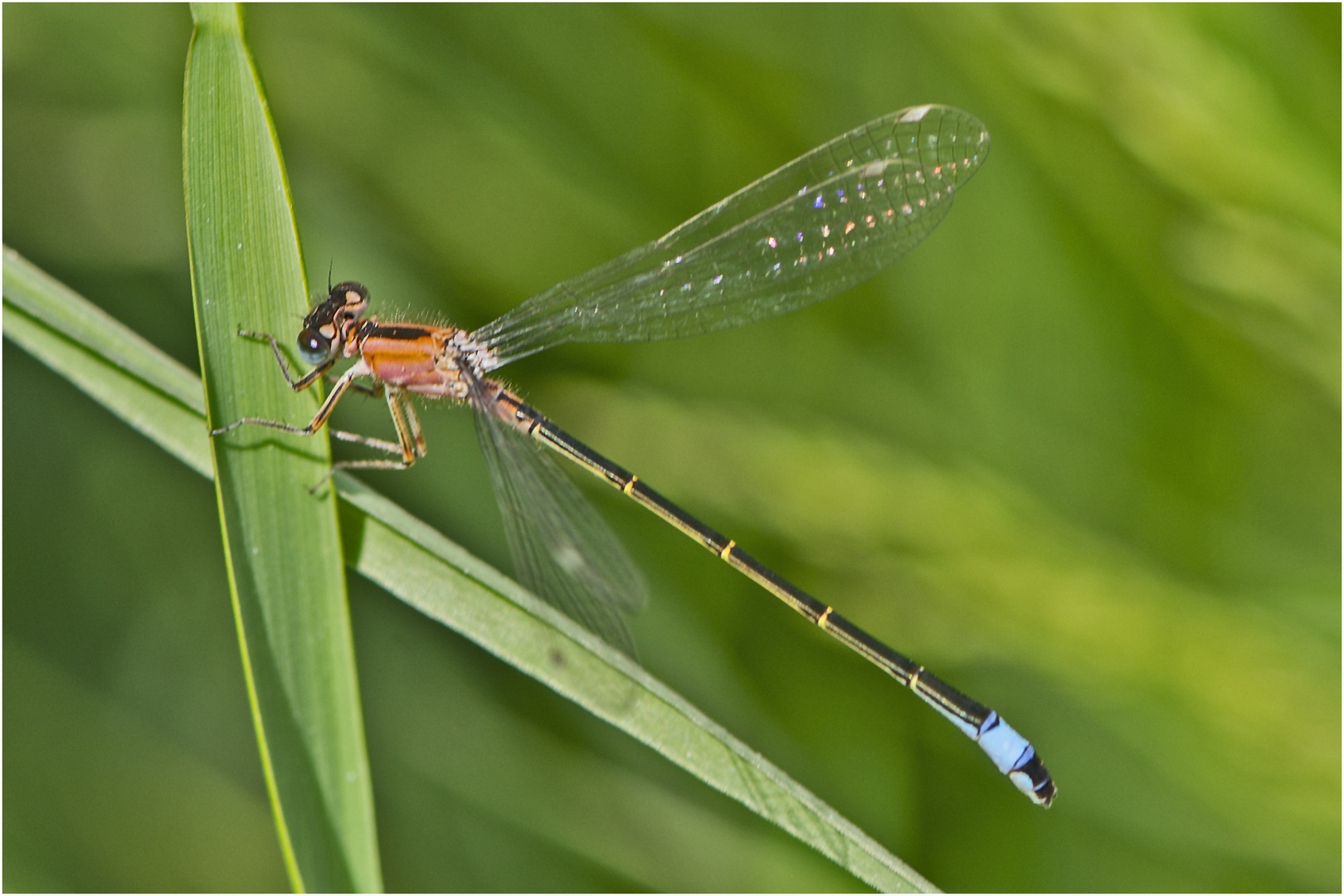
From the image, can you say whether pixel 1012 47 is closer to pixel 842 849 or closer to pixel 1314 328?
pixel 1314 328

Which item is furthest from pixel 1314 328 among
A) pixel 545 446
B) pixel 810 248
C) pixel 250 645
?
pixel 250 645

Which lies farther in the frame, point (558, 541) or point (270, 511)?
point (558, 541)

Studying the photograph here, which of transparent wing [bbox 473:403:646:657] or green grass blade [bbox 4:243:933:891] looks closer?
green grass blade [bbox 4:243:933:891]

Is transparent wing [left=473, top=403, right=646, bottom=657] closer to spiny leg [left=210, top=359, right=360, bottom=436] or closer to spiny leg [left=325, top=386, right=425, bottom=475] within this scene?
spiny leg [left=325, top=386, right=425, bottom=475]

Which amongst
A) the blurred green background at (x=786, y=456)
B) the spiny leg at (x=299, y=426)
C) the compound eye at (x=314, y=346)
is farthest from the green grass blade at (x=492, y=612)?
the blurred green background at (x=786, y=456)

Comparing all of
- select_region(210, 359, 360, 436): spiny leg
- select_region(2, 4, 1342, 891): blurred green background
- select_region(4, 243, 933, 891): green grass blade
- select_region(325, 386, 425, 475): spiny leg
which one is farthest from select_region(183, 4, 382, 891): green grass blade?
select_region(2, 4, 1342, 891): blurred green background

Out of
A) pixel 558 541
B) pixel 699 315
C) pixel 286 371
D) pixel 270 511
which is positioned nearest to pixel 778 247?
pixel 699 315

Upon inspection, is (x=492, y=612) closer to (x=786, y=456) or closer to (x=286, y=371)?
(x=286, y=371)

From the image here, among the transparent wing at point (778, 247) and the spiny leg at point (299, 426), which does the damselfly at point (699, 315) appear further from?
the spiny leg at point (299, 426)
